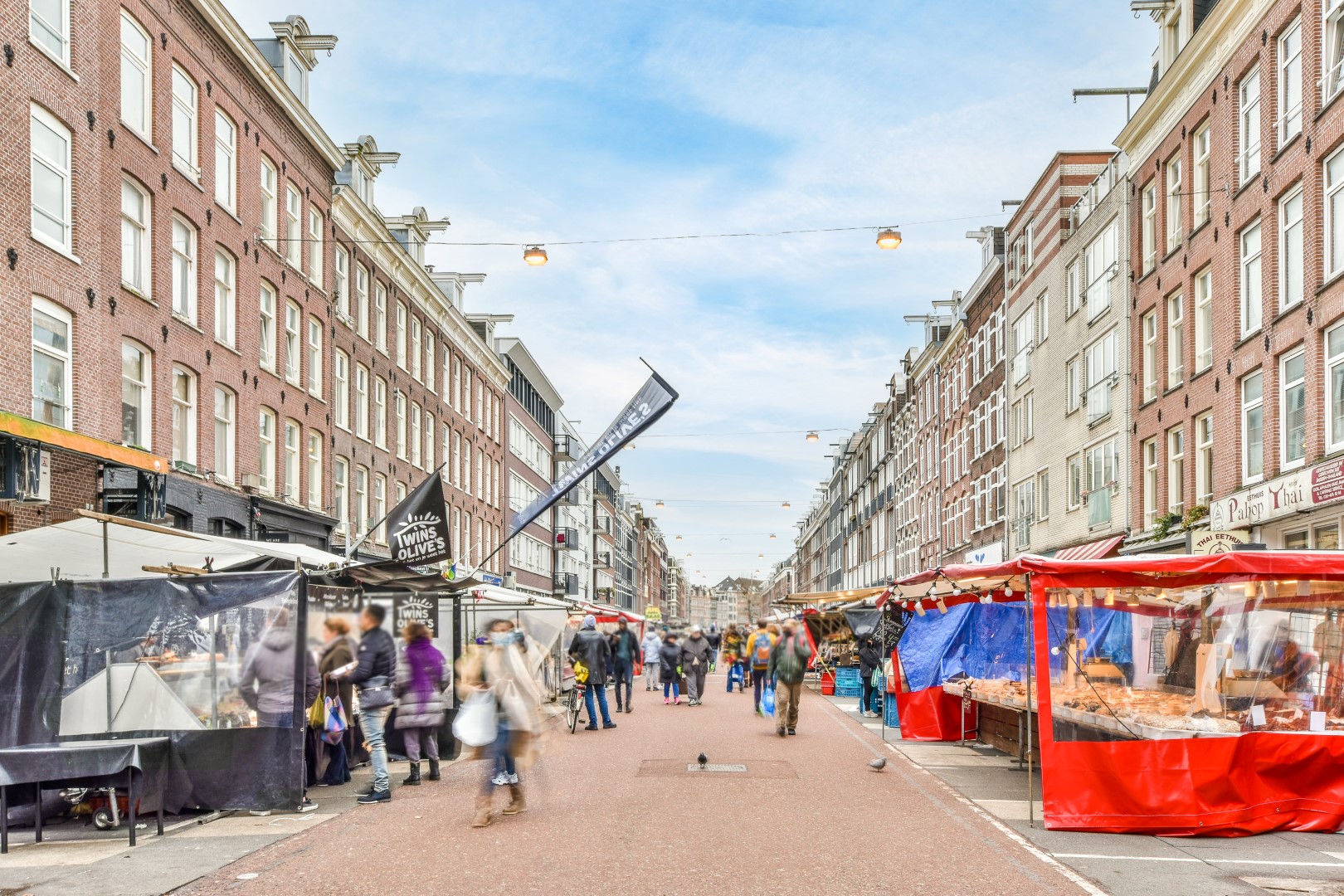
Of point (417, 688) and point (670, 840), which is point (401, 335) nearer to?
point (417, 688)

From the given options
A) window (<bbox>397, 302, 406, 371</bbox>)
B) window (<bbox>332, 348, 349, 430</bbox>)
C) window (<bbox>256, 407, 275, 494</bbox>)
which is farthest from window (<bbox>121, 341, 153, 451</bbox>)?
window (<bbox>397, 302, 406, 371</bbox>)

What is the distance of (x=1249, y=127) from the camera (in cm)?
2406

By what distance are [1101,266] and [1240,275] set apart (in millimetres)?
9084

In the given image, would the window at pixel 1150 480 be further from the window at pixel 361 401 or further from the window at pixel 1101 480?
the window at pixel 361 401

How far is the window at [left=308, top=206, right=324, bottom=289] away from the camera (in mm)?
32688

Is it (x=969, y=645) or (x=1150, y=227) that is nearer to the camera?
(x=969, y=645)

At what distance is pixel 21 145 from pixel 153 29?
5831mm

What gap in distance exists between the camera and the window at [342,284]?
35375 mm

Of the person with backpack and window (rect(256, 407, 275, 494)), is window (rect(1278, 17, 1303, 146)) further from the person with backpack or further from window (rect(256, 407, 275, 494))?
window (rect(256, 407, 275, 494))

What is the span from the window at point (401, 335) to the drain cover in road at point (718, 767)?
28518mm

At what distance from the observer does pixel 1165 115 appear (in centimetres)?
2839

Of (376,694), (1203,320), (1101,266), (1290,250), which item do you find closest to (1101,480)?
(1101,266)

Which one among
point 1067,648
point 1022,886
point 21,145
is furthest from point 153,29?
point 1022,886

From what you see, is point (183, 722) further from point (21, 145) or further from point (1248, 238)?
point (1248, 238)
